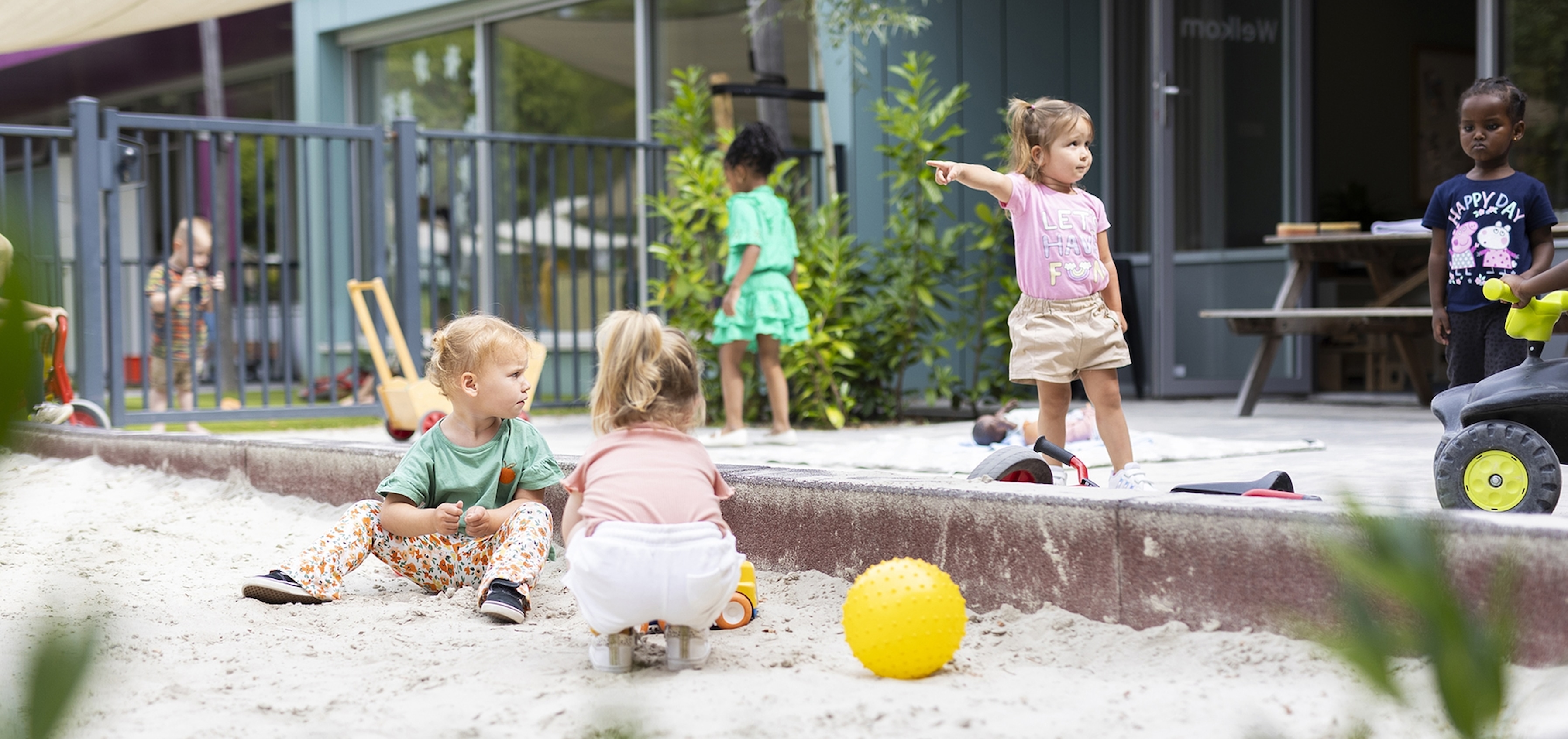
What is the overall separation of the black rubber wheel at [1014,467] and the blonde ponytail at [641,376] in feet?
2.47

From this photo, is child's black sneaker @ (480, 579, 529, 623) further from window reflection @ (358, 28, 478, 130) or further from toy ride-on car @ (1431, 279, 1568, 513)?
window reflection @ (358, 28, 478, 130)

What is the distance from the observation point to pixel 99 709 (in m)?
0.68

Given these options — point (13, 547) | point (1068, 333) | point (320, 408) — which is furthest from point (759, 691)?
point (320, 408)

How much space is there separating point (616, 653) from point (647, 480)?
0.32m

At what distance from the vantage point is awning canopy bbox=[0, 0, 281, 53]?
5551 mm

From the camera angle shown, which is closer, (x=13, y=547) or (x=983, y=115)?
(x=13, y=547)

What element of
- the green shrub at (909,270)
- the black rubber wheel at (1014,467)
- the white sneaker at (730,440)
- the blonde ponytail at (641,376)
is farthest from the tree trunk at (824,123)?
the blonde ponytail at (641,376)

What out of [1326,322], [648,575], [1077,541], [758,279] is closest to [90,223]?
[758,279]

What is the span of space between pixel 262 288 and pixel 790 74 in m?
3.62

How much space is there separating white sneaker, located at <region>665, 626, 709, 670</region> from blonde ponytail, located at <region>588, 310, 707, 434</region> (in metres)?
0.40

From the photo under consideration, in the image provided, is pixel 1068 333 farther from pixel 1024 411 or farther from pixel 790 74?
pixel 790 74

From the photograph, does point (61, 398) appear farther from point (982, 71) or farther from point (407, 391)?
point (982, 71)

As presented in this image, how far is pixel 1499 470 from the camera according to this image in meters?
2.87

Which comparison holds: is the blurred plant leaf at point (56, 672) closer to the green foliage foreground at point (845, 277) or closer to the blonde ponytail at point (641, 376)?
the blonde ponytail at point (641, 376)
